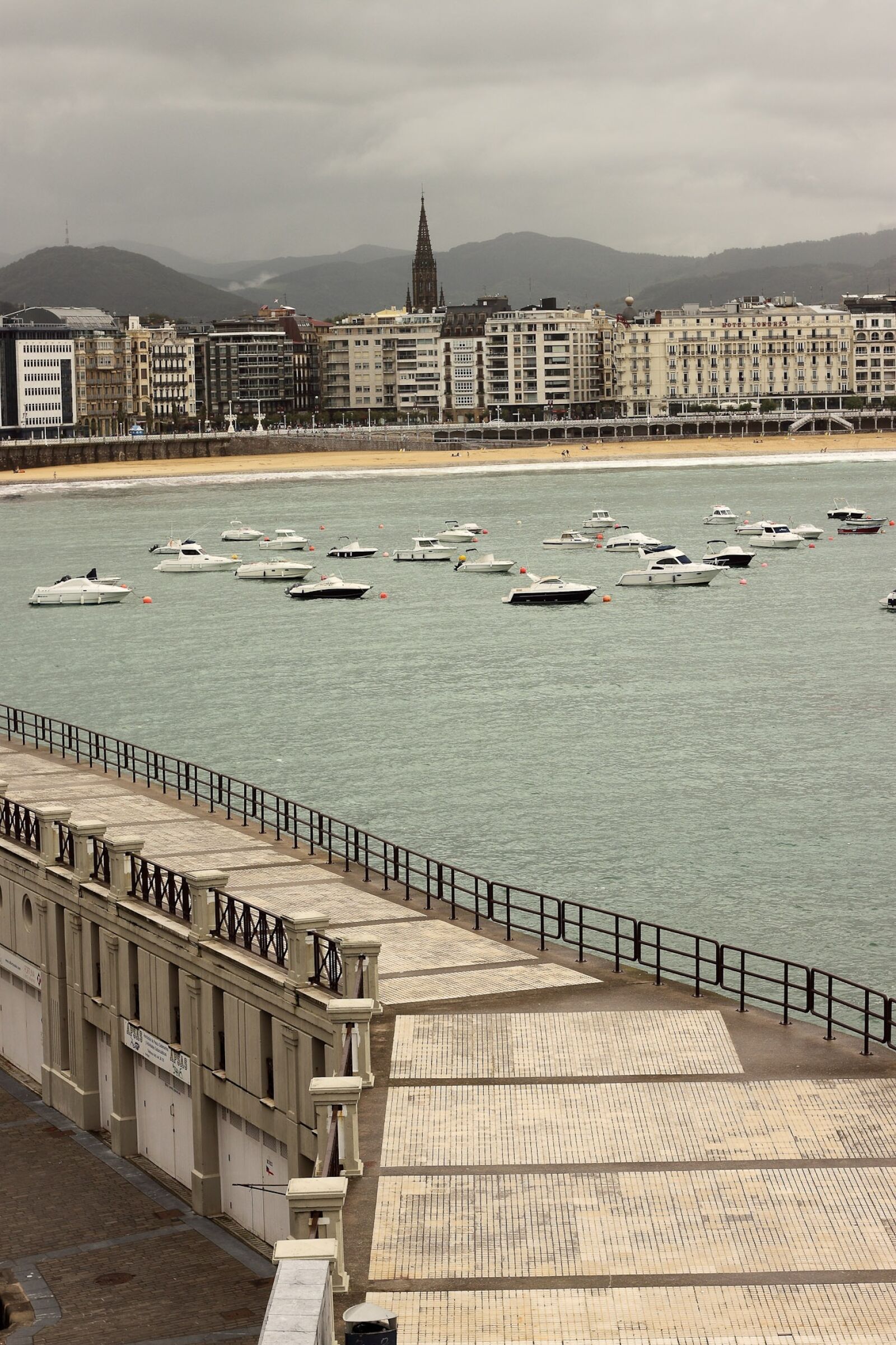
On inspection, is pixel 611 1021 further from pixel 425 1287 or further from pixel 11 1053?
pixel 11 1053

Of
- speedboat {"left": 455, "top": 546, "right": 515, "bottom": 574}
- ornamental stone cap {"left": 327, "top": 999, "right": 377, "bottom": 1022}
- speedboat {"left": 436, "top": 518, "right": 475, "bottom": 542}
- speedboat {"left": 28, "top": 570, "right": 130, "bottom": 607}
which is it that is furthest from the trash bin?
speedboat {"left": 436, "top": 518, "right": 475, "bottom": 542}

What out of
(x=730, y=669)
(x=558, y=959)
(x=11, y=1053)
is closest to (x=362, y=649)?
(x=730, y=669)

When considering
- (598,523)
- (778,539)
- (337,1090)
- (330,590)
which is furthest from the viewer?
(598,523)

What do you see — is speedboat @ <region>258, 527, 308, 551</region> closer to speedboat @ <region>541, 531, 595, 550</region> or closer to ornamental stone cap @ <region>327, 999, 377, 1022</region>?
speedboat @ <region>541, 531, 595, 550</region>

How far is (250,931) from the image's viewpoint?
934 inches

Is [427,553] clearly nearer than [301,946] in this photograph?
No

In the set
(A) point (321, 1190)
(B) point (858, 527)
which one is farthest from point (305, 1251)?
(B) point (858, 527)

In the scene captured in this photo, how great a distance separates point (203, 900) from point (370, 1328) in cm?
1080

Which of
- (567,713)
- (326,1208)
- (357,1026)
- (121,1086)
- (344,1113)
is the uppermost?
(357,1026)

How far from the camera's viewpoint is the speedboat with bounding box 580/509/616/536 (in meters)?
144

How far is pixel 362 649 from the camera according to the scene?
8369cm

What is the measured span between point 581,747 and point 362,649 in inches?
1030

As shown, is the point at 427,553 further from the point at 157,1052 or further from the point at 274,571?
the point at 157,1052

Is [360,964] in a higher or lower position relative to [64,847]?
lower
